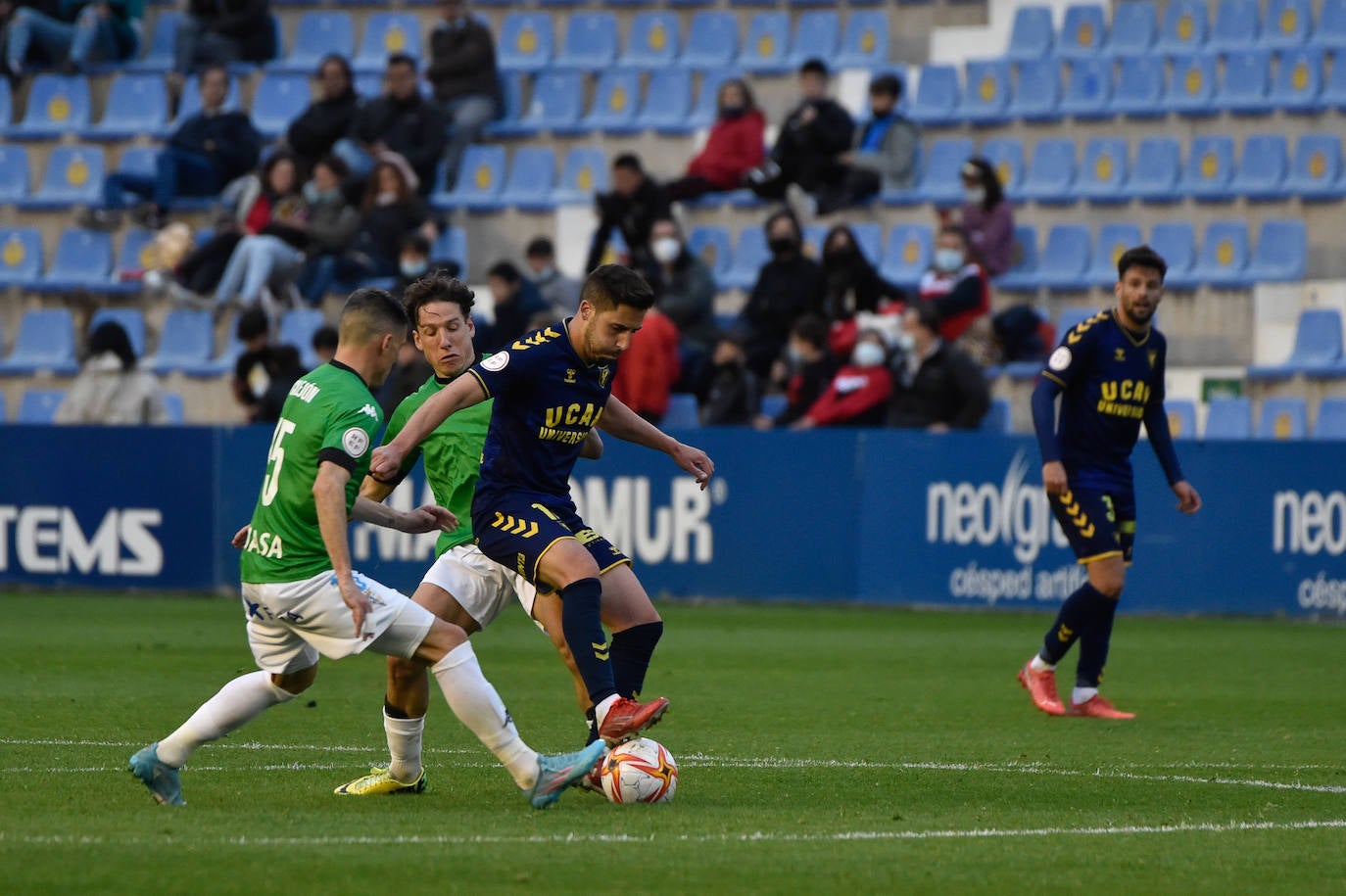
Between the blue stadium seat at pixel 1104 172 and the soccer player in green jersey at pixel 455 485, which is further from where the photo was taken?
the blue stadium seat at pixel 1104 172

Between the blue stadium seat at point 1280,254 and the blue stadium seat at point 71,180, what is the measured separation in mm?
12555

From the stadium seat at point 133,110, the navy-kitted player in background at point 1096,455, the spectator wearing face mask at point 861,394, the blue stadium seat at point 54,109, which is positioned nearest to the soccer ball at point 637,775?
the navy-kitted player in background at point 1096,455

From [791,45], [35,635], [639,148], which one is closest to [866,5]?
[791,45]

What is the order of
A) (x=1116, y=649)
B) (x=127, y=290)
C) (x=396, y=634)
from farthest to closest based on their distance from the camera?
(x=127, y=290) → (x=1116, y=649) → (x=396, y=634)

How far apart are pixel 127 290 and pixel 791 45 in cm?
779

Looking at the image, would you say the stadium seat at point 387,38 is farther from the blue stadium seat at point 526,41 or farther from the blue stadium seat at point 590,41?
the blue stadium seat at point 590,41

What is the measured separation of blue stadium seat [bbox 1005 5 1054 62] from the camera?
21.8 meters

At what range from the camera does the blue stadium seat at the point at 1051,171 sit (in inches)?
797

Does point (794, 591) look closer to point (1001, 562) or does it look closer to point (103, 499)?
point (1001, 562)

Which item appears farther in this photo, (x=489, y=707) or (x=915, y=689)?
(x=915, y=689)

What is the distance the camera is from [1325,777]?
794cm

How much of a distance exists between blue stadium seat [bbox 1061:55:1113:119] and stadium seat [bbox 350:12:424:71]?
25.8 ft

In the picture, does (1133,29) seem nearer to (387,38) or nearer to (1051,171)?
(1051,171)

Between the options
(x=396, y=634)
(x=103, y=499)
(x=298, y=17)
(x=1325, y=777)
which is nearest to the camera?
(x=396, y=634)
